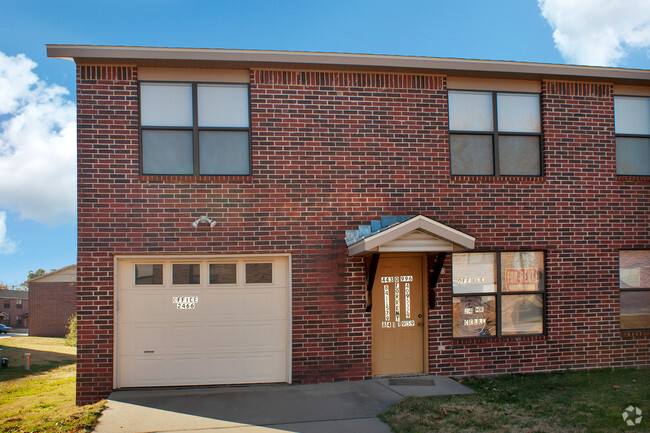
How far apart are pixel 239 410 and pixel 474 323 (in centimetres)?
442

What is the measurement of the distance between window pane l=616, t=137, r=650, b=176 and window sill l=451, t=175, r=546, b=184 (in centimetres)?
179

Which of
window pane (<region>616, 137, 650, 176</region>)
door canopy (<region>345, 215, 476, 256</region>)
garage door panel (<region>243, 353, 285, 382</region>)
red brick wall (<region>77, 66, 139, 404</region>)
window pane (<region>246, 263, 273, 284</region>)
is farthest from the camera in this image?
window pane (<region>616, 137, 650, 176</region>)

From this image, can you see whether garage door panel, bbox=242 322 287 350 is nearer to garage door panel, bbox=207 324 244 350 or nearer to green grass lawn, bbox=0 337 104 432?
A: garage door panel, bbox=207 324 244 350

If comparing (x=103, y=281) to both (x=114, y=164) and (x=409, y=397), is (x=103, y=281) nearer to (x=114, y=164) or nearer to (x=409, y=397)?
(x=114, y=164)

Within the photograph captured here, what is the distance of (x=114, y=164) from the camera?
8.28 m

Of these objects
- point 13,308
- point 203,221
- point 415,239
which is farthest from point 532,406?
point 13,308

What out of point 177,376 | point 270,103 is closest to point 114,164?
point 270,103

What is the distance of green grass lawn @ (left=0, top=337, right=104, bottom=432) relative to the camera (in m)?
6.65

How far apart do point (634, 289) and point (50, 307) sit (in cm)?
5562

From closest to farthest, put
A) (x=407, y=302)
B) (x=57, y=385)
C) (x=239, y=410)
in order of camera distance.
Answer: (x=239, y=410) < (x=407, y=302) < (x=57, y=385)

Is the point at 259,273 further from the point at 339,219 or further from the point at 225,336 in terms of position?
the point at 339,219

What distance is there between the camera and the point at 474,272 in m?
9.11

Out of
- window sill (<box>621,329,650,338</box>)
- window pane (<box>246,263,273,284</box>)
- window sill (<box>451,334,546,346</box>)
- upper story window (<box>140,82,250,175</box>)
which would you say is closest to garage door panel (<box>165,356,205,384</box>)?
window pane (<box>246,263,273,284</box>)

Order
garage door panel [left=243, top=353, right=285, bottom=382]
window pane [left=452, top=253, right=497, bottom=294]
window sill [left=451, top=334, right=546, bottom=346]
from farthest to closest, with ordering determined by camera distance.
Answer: window pane [left=452, top=253, right=497, bottom=294], window sill [left=451, top=334, right=546, bottom=346], garage door panel [left=243, top=353, right=285, bottom=382]
